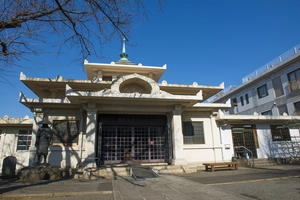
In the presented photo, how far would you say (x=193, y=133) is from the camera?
12.4 metres

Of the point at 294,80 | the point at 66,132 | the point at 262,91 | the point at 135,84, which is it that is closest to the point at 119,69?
the point at 135,84

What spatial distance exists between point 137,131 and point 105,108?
2591mm

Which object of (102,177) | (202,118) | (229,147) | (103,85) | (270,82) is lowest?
(102,177)

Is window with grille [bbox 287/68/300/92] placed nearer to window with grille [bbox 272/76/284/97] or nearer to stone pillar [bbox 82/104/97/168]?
window with grille [bbox 272/76/284/97]

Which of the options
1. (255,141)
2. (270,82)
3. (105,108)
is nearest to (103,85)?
(105,108)

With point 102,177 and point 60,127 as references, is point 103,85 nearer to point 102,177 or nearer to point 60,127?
point 60,127

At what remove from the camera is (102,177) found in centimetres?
891

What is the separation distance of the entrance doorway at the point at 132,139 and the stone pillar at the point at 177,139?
81 centimetres

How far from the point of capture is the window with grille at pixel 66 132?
10883mm

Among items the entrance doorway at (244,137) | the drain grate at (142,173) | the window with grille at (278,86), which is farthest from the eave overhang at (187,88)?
the window with grille at (278,86)

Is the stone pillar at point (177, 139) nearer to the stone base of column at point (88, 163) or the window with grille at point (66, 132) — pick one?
the stone base of column at point (88, 163)

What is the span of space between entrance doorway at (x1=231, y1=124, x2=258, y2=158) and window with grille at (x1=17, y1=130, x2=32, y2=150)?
14.2 meters

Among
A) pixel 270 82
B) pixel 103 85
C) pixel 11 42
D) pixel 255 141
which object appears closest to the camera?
pixel 11 42

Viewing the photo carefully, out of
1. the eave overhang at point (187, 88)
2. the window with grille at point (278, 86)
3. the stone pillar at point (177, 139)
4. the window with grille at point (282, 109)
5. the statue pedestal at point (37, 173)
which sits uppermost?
the window with grille at point (278, 86)
